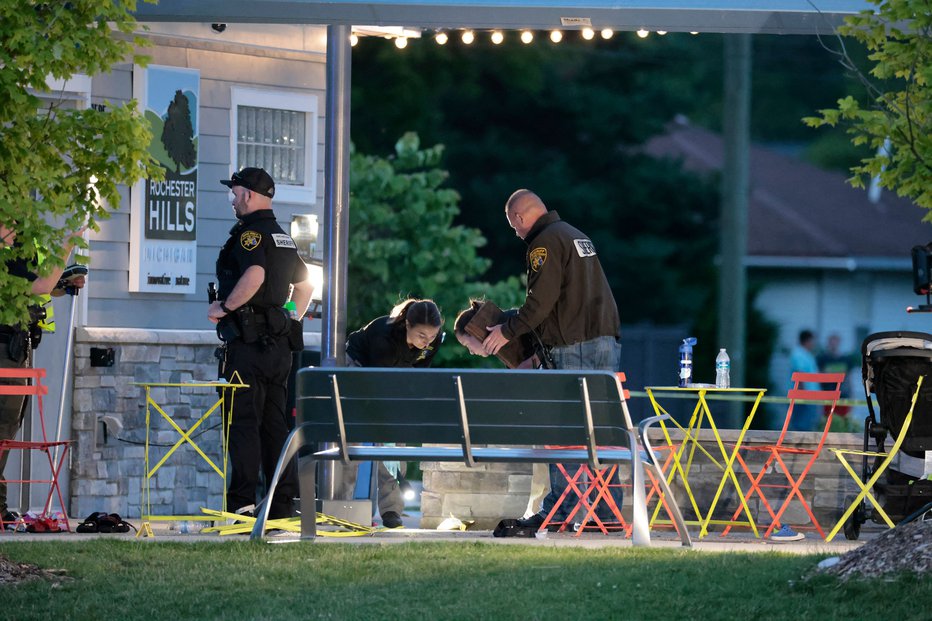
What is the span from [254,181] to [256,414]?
1.30 meters

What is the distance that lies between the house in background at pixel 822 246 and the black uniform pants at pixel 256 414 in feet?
85.1

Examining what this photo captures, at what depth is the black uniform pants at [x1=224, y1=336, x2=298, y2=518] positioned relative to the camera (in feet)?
31.7

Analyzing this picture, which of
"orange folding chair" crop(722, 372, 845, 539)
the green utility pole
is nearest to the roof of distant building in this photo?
the green utility pole

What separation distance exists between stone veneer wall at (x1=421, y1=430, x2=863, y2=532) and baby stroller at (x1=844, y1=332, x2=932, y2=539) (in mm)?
771

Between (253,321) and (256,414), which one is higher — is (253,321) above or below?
above

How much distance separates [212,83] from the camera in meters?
12.2

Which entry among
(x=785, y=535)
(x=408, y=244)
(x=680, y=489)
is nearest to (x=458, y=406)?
(x=785, y=535)

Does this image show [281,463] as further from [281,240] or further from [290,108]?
[290,108]

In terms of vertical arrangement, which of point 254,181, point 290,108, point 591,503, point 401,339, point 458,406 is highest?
point 290,108

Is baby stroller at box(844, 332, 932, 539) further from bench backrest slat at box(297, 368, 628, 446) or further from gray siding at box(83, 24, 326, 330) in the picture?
gray siding at box(83, 24, 326, 330)

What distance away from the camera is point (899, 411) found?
9.50 m

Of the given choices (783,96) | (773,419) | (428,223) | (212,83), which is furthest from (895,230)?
(212,83)

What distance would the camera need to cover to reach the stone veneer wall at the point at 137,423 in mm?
11438

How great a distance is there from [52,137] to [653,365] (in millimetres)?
19705
